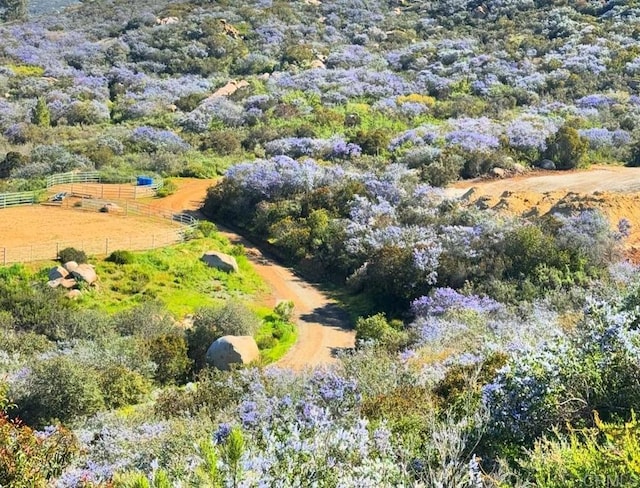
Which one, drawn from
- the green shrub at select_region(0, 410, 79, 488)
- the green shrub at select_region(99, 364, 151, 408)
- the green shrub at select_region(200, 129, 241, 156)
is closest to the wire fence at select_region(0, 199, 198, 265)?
the green shrub at select_region(99, 364, 151, 408)

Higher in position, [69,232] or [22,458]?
[22,458]

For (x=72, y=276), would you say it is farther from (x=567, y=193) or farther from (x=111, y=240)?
(x=567, y=193)

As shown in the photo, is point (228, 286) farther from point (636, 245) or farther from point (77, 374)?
point (636, 245)

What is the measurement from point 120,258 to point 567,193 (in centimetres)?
1806

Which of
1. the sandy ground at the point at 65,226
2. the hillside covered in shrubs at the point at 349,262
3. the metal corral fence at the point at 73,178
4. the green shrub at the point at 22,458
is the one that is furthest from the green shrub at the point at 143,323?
the metal corral fence at the point at 73,178

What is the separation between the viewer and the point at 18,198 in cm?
3300

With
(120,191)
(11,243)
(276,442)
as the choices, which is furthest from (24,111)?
(276,442)

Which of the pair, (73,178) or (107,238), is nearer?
(107,238)

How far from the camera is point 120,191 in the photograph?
121ft

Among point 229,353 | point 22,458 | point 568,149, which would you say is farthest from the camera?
point 568,149

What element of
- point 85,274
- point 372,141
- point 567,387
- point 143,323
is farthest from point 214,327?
point 372,141

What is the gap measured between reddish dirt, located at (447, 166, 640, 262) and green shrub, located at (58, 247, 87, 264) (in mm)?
15815

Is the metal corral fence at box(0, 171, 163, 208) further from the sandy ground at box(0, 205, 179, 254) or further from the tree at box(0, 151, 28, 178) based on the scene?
the tree at box(0, 151, 28, 178)

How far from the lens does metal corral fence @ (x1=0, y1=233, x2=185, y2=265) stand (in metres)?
25.5
